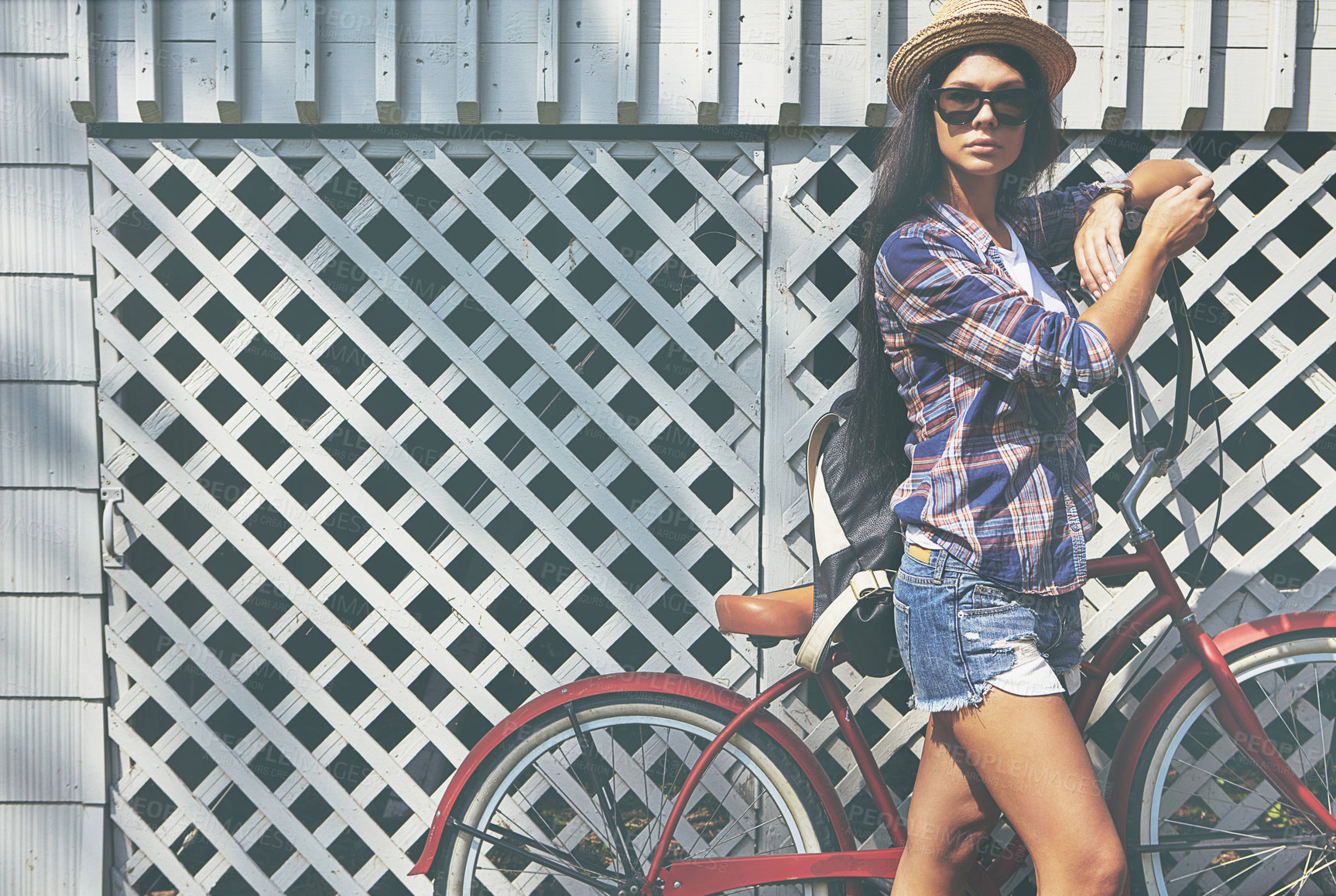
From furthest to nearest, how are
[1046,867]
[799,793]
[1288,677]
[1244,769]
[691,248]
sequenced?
1. [1244,769]
2. [1288,677]
3. [691,248]
4. [799,793]
5. [1046,867]

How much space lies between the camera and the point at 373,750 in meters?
2.07

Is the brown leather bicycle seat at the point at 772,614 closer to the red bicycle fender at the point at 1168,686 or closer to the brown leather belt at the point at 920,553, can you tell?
the brown leather belt at the point at 920,553

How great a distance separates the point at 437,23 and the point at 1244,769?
9.28 feet

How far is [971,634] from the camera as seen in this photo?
133 cm

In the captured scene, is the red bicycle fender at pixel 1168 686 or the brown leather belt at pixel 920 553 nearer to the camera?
the brown leather belt at pixel 920 553

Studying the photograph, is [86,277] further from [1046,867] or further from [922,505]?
[1046,867]

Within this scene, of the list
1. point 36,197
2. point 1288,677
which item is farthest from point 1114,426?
point 36,197

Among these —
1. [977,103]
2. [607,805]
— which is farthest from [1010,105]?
[607,805]

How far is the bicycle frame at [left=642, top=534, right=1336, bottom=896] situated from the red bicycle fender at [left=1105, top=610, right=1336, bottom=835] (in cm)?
6

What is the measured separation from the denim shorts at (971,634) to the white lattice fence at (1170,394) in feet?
2.13

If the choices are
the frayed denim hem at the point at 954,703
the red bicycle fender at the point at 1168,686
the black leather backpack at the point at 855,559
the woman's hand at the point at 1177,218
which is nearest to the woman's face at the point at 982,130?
the woman's hand at the point at 1177,218

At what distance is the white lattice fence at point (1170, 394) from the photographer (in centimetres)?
199

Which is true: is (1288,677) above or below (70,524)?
below

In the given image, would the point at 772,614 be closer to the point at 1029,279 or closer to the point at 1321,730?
the point at 1029,279
